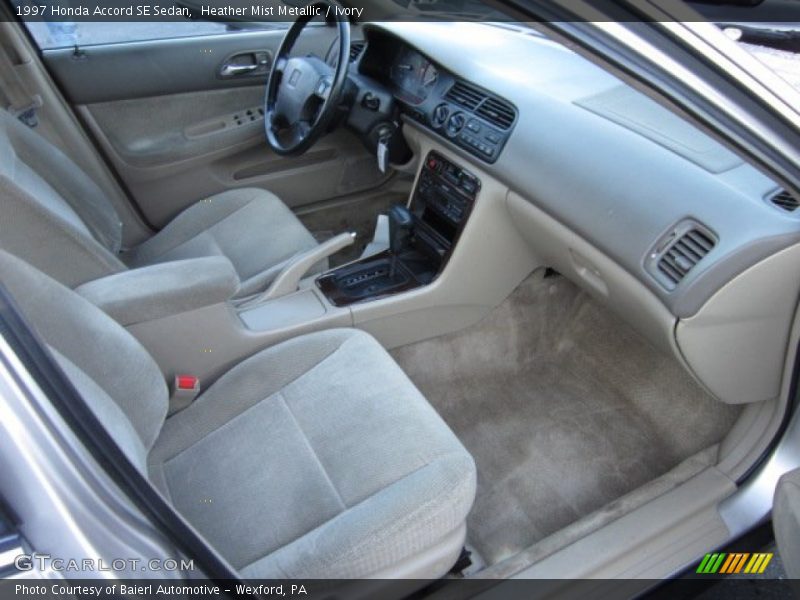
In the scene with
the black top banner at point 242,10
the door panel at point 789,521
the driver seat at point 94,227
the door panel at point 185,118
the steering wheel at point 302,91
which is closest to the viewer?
the door panel at point 789,521

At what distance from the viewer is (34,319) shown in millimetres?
1111

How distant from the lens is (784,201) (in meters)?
1.22

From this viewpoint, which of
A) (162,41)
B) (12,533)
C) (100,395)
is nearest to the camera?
(12,533)

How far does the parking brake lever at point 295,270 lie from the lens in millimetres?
1803

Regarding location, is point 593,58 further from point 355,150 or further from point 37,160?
point 355,150

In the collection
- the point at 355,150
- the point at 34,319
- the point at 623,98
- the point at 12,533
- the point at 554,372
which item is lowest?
the point at 554,372

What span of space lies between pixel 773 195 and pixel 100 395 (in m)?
1.20

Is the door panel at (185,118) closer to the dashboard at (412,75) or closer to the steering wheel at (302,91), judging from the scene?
the steering wheel at (302,91)

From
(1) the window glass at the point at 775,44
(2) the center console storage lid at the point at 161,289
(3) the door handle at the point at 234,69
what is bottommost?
(2) the center console storage lid at the point at 161,289

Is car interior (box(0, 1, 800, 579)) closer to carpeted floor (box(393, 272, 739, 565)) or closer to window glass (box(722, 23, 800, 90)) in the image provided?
carpeted floor (box(393, 272, 739, 565))

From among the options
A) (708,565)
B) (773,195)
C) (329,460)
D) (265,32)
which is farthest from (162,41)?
(708,565)

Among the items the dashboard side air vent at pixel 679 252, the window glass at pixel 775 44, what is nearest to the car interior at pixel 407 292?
the dashboard side air vent at pixel 679 252

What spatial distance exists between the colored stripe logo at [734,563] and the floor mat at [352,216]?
157cm

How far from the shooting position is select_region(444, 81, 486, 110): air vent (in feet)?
6.20
